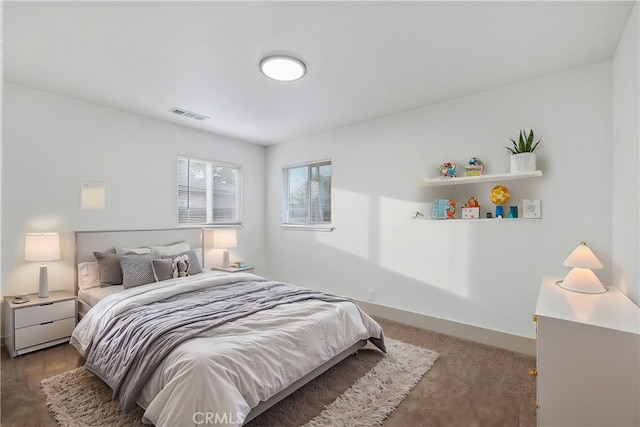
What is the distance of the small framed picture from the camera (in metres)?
2.79

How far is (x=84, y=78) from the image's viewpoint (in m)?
2.82

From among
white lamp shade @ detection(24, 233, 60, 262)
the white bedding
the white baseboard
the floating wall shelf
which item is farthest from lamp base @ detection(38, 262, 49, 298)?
the floating wall shelf

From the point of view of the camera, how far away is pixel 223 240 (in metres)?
4.31

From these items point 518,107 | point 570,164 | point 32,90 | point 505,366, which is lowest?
point 505,366

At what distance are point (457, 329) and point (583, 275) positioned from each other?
1.42 m

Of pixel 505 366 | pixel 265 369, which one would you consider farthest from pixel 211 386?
pixel 505 366

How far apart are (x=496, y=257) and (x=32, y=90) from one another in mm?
4787

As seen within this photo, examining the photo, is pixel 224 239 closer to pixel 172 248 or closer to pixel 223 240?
pixel 223 240

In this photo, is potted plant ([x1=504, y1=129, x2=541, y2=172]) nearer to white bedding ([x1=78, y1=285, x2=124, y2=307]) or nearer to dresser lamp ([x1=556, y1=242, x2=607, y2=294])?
dresser lamp ([x1=556, y1=242, x2=607, y2=294])

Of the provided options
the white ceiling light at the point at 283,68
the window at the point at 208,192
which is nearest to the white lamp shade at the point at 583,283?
the white ceiling light at the point at 283,68

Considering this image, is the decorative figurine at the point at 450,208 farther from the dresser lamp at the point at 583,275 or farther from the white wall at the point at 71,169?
the white wall at the point at 71,169

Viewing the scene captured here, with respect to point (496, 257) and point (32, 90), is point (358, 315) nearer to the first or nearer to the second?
point (496, 257)

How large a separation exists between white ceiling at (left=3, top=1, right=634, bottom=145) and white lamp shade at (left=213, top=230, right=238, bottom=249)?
174 centimetres

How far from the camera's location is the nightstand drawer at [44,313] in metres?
2.72
